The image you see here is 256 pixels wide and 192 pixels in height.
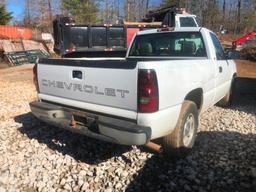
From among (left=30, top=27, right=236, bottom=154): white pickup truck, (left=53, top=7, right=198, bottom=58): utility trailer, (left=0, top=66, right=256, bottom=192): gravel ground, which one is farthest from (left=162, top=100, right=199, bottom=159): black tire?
(left=53, top=7, right=198, bottom=58): utility trailer

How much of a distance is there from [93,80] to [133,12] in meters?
63.1

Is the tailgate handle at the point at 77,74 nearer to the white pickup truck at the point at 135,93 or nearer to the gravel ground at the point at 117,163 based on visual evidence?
the white pickup truck at the point at 135,93

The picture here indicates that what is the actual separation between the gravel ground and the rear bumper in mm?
642

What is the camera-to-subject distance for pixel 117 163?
4.20 meters

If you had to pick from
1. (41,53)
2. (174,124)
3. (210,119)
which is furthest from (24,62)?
(174,124)

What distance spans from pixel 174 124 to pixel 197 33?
2144 millimetres

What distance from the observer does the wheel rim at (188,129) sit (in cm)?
430

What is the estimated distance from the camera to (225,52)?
6113 mm

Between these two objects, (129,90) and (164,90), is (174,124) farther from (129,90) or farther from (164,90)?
(129,90)

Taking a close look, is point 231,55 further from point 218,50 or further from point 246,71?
point 246,71

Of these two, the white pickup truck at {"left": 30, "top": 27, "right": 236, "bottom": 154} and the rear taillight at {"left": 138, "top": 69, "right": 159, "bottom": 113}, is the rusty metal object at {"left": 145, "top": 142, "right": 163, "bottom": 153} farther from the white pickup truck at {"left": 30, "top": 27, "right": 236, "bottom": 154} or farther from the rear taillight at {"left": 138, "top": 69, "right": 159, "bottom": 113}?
the rear taillight at {"left": 138, "top": 69, "right": 159, "bottom": 113}

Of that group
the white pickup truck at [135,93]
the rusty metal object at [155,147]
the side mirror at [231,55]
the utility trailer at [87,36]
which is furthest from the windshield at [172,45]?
the utility trailer at [87,36]

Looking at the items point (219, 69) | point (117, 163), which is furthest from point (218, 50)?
point (117, 163)

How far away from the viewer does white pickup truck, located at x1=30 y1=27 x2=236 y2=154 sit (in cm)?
328
